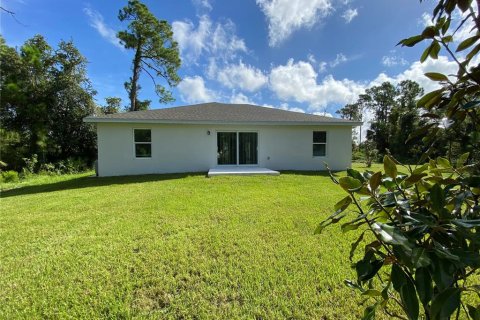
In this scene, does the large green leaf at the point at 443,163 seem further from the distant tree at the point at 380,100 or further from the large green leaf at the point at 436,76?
the distant tree at the point at 380,100

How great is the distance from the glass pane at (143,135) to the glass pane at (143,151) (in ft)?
0.87

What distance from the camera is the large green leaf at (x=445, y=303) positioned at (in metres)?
0.68

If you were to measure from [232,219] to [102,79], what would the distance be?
2288 centimetres

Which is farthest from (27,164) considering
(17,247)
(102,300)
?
(102,300)

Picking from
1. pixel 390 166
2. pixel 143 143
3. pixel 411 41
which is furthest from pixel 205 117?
pixel 390 166

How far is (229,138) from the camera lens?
12789 millimetres

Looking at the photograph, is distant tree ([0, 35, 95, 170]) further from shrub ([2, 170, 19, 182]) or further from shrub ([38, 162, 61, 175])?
shrub ([2, 170, 19, 182])

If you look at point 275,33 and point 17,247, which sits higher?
point 275,33

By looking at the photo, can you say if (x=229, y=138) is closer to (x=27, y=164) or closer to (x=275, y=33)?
(x=275, y=33)

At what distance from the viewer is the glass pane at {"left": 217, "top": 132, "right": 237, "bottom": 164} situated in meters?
12.7

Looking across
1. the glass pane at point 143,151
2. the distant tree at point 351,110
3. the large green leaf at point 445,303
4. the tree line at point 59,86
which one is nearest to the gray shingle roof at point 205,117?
the glass pane at point 143,151

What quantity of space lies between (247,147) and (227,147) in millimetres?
1110

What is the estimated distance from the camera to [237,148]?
12852mm

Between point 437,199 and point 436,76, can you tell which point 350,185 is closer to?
point 437,199
